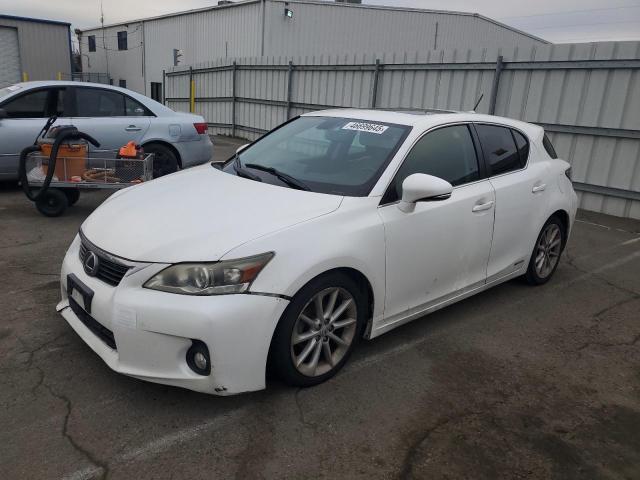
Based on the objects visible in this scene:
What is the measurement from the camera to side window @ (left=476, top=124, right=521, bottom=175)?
4.16m

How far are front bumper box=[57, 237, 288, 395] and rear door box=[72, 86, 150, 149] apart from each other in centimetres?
520

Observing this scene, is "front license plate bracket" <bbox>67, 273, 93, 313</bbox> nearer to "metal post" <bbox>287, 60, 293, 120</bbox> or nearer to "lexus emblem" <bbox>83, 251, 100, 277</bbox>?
"lexus emblem" <bbox>83, 251, 100, 277</bbox>

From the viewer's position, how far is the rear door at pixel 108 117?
288 inches

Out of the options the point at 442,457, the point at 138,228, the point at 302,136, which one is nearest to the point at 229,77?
the point at 302,136

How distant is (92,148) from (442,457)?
6189 millimetres

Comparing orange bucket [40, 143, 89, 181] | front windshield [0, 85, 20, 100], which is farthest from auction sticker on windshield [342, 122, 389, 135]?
front windshield [0, 85, 20, 100]

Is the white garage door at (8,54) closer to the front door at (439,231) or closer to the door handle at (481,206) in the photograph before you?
the front door at (439,231)

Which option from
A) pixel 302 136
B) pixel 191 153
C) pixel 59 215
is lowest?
pixel 59 215

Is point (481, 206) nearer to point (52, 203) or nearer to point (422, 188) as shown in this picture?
point (422, 188)

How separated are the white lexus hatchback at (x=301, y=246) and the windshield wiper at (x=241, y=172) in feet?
0.08

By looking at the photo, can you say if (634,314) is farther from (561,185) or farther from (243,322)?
(243,322)

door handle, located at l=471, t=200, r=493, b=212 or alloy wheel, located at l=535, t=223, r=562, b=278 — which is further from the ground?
door handle, located at l=471, t=200, r=493, b=212

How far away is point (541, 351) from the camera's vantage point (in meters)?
3.75

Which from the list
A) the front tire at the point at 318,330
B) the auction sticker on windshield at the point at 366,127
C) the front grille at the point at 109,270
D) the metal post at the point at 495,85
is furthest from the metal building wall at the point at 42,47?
the front tire at the point at 318,330
